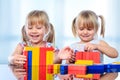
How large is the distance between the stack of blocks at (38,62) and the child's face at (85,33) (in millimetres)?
294

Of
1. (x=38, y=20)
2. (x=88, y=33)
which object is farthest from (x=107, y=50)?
(x=38, y=20)

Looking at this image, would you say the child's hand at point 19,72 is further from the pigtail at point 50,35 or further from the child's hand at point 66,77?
the pigtail at point 50,35

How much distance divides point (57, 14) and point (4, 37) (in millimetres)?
473

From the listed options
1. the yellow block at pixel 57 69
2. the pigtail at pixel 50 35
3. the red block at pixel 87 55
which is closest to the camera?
the yellow block at pixel 57 69

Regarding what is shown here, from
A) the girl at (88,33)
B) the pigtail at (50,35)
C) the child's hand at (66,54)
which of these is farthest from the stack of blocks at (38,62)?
the pigtail at (50,35)

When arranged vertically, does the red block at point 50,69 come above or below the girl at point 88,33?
below

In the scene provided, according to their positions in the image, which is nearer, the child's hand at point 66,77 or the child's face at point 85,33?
the child's hand at point 66,77

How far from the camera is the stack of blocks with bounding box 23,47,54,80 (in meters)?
0.70

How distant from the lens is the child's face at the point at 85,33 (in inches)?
39.8

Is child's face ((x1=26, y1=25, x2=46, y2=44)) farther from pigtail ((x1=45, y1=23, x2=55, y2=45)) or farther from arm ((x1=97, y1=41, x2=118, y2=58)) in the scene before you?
arm ((x1=97, y1=41, x2=118, y2=58))

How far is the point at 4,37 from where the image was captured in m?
2.37

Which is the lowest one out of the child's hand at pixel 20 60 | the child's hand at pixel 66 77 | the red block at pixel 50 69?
the child's hand at pixel 66 77

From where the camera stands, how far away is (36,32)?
3.36ft

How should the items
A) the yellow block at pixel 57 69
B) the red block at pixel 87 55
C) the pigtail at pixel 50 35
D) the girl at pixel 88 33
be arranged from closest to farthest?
the yellow block at pixel 57 69 < the red block at pixel 87 55 < the girl at pixel 88 33 < the pigtail at pixel 50 35
